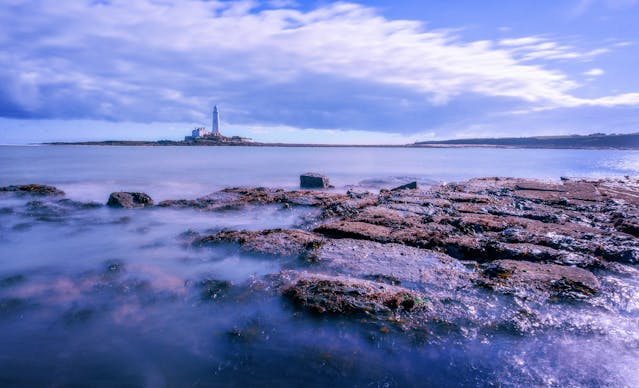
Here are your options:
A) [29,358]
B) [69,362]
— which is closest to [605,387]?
[69,362]

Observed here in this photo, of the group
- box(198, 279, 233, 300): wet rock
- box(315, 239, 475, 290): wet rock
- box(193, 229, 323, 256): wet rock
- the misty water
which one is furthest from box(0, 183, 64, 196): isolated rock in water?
box(315, 239, 475, 290): wet rock

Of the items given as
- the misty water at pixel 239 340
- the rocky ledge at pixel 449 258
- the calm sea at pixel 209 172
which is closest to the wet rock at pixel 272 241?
the rocky ledge at pixel 449 258

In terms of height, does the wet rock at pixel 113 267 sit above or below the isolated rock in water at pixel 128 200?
below

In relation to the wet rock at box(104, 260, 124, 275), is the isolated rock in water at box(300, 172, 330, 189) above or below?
above

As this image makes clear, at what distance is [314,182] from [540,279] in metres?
14.3

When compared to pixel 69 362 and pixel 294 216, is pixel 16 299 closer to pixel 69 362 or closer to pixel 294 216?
pixel 69 362

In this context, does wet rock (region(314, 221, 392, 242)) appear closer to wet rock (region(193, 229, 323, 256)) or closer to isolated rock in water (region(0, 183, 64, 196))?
wet rock (region(193, 229, 323, 256))

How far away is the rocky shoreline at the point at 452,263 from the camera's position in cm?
386

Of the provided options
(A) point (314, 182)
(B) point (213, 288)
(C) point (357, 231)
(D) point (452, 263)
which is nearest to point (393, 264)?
(D) point (452, 263)

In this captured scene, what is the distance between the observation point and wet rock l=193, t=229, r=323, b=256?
5.96 m

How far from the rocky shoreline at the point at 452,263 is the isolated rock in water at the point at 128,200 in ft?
15.6

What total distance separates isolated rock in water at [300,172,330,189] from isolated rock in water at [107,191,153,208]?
846 centimetres

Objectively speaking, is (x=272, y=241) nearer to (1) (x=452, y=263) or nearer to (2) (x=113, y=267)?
(2) (x=113, y=267)

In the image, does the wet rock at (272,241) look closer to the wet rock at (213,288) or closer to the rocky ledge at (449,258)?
the rocky ledge at (449,258)
